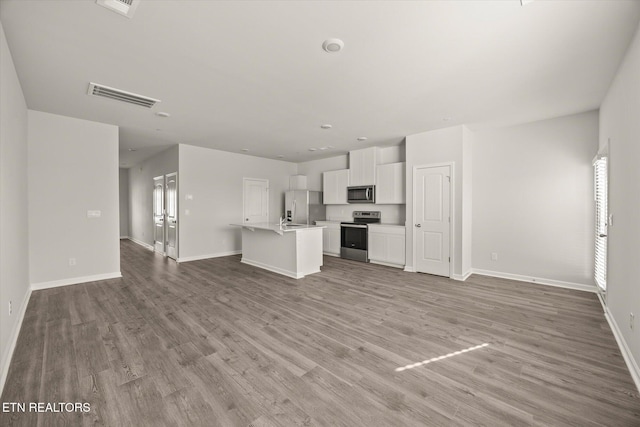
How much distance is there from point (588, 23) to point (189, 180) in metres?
6.67

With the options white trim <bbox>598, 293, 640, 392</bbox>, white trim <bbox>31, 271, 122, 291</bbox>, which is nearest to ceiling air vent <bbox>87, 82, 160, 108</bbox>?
white trim <bbox>31, 271, 122, 291</bbox>

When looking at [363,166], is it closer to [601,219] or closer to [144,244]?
[601,219]

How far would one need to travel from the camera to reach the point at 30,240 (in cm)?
403

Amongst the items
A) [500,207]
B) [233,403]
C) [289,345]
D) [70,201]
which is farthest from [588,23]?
[70,201]

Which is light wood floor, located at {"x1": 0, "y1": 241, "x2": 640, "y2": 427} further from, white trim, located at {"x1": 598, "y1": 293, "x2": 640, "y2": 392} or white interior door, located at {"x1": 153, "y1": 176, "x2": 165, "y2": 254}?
white interior door, located at {"x1": 153, "y1": 176, "x2": 165, "y2": 254}

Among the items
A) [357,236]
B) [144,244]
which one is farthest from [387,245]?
[144,244]

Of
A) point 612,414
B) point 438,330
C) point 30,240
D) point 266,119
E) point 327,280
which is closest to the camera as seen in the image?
point 612,414

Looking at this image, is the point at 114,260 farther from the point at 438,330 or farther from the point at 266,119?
the point at 438,330

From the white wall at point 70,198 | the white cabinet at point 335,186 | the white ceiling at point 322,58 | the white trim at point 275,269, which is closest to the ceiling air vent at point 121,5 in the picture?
the white ceiling at point 322,58

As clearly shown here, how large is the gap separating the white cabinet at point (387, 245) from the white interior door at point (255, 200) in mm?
3339

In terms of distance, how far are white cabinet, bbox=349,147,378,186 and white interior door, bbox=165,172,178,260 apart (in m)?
4.17

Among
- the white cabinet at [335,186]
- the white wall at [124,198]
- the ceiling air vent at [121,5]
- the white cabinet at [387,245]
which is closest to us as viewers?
the ceiling air vent at [121,5]

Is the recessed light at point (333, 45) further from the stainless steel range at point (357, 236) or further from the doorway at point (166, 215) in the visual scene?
the doorway at point (166, 215)

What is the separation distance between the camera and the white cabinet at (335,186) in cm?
→ 695
